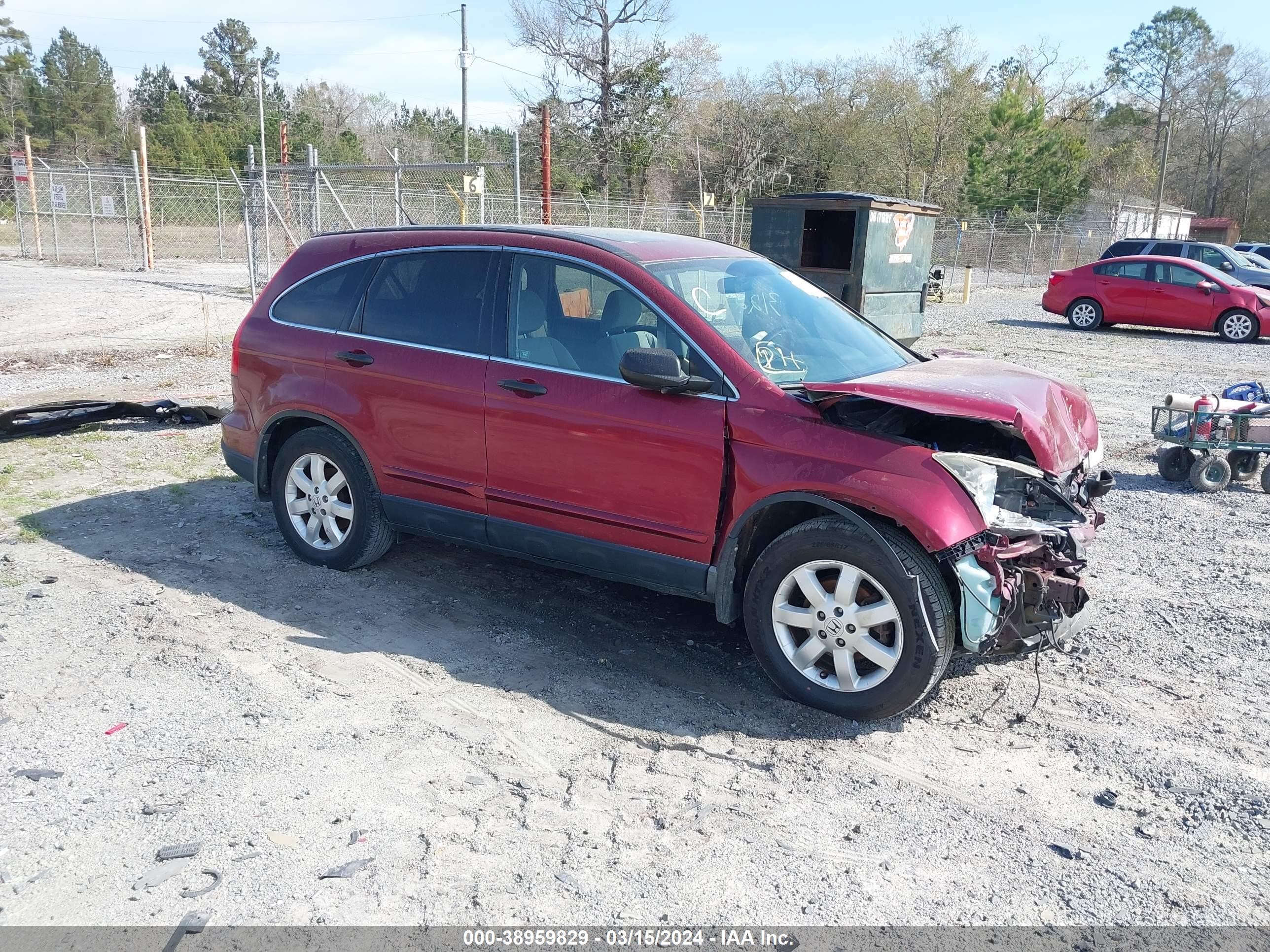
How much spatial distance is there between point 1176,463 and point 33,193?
28.0 metres

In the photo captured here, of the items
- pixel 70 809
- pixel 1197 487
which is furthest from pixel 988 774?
pixel 1197 487

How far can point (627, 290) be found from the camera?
15.1 ft

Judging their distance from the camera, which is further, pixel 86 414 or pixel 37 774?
pixel 86 414

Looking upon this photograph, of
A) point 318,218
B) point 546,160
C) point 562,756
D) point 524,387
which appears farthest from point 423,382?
point 318,218

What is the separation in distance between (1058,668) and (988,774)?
3.65 ft

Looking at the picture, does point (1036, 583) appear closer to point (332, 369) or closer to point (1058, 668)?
point (1058, 668)

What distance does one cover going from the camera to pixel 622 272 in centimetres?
462

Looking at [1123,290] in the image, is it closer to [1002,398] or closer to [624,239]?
[624,239]

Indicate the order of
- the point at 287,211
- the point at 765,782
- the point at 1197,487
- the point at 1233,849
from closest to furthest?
the point at 1233,849, the point at 765,782, the point at 1197,487, the point at 287,211

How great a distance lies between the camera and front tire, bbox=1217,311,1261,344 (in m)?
17.9

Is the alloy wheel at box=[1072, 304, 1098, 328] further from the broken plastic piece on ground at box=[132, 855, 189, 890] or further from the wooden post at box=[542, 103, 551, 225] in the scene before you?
the broken plastic piece on ground at box=[132, 855, 189, 890]

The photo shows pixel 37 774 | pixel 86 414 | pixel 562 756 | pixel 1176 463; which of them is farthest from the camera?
pixel 86 414

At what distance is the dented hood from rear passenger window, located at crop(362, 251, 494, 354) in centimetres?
181

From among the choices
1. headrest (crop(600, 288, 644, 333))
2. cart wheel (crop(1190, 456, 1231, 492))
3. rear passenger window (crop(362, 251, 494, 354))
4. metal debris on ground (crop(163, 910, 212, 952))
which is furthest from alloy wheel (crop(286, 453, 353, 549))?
cart wheel (crop(1190, 456, 1231, 492))
